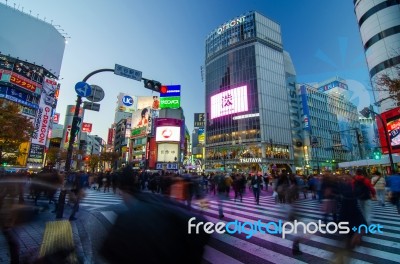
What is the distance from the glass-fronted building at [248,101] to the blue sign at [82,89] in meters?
52.2

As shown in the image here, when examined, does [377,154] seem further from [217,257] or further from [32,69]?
[32,69]

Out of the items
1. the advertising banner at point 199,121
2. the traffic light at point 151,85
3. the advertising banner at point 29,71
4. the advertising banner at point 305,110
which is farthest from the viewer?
the advertising banner at point 199,121

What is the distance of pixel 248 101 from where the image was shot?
64.7 meters

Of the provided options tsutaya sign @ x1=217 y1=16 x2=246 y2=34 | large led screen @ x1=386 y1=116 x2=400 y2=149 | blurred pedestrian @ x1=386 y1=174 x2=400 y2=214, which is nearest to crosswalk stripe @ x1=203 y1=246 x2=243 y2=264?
blurred pedestrian @ x1=386 y1=174 x2=400 y2=214

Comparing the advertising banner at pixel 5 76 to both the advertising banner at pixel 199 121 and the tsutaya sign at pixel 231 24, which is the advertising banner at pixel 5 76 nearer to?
→ the tsutaya sign at pixel 231 24

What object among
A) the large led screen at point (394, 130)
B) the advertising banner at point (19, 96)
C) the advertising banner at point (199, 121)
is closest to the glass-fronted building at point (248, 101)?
the advertising banner at point (199, 121)

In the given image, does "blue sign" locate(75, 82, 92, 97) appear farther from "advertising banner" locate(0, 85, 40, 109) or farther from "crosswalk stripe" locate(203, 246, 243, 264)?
"advertising banner" locate(0, 85, 40, 109)

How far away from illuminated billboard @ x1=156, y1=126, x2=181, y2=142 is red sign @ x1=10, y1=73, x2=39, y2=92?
26755mm

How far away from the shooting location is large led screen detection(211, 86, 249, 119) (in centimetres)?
6369

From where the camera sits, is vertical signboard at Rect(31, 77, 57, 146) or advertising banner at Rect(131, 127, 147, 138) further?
advertising banner at Rect(131, 127, 147, 138)

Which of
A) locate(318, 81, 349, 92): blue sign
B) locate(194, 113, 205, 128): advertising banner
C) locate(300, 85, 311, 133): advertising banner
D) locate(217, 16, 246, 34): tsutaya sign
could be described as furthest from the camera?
locate(194, 113, 205, 128): advertising banner

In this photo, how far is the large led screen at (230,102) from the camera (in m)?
63.7

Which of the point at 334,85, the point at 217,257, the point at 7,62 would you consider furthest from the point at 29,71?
the point at 334,85

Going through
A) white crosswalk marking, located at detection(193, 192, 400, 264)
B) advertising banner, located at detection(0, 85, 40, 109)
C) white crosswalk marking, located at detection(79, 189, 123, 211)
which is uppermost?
advertising banner, located at detection(0, 85, 40, 109)
